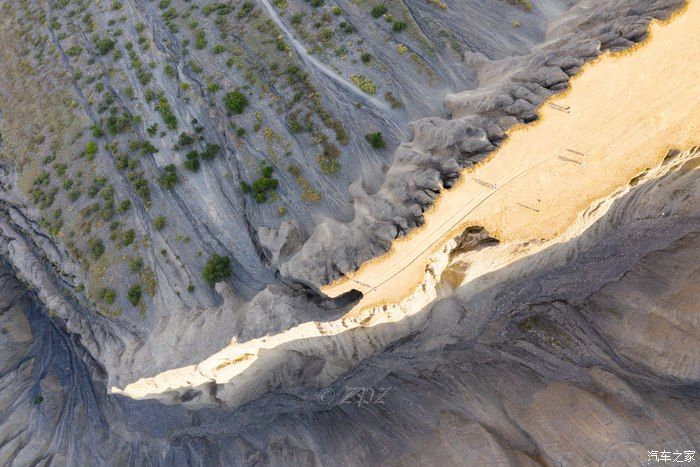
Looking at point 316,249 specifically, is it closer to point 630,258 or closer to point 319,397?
point 319,397

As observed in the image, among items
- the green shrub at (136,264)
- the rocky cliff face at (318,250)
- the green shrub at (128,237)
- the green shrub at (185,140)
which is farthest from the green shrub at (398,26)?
the green shrub at (136,264)

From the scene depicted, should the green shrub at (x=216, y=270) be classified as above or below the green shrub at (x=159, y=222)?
below

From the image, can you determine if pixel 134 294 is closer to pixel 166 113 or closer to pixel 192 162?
pixel 192 162

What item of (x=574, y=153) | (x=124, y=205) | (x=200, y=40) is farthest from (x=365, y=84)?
(x=124, y=205)

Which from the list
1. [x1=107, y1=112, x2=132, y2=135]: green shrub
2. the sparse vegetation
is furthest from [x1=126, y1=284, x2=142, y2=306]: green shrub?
[x1=107, y1=112, x2=132, y2=135]: green shrub

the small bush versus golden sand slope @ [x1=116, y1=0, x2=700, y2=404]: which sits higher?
the small bush

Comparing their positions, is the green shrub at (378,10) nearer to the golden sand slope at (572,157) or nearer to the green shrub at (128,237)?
the golden sand slope at (572,157)

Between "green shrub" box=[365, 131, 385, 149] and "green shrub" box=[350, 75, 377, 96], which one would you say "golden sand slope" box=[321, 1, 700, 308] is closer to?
"green shrub" box=[365, 131, 385, 149]
